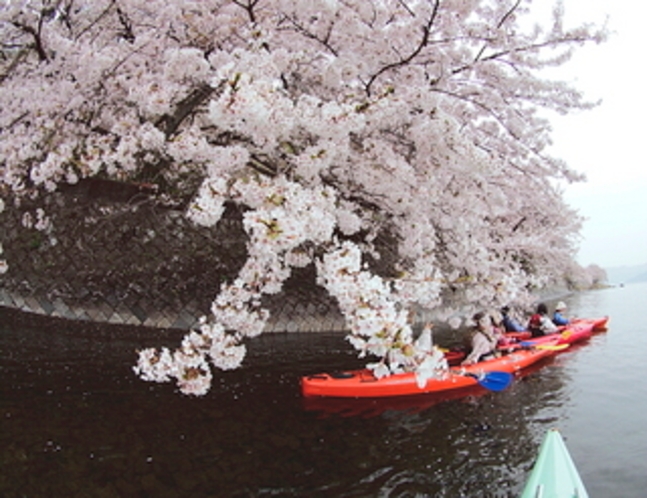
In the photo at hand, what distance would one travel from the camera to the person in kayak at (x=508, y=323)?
13586 millimetres

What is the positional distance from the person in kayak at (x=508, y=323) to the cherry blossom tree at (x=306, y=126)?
511 cm

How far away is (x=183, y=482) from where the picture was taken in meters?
4.86

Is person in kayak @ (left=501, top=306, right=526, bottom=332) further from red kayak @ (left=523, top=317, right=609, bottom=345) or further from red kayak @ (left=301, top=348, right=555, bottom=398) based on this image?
Answer: red kayak @ (left=301, top=348, right=555, bottom=398)

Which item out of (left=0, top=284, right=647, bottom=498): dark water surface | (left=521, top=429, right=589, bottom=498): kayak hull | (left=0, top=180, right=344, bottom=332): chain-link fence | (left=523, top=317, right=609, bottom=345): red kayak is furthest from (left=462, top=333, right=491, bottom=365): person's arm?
(left=0, top=180, right=344, bottom=332): chain-link fence

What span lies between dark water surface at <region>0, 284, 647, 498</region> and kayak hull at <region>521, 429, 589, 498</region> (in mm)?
709

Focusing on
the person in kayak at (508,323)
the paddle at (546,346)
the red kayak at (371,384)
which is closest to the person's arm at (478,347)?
the red kayak at (371,384)

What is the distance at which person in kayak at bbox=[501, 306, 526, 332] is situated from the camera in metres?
13.6

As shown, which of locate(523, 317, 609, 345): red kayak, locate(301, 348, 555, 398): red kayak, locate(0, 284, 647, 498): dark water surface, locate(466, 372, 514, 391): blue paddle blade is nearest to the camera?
locate(0, 284, 647, 498): dark water surface

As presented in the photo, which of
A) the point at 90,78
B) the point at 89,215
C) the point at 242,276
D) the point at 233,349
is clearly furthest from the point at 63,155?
the point at 89,215

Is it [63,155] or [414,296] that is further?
[63,155]

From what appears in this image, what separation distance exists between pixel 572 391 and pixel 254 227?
24.0 feet

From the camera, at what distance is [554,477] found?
14.2 feet

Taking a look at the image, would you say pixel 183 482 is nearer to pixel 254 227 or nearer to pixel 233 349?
pixel 233 349

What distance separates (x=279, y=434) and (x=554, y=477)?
315 centimetres
